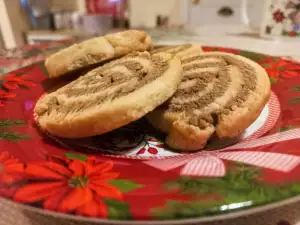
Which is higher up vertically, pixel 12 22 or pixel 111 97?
pixel 111 97

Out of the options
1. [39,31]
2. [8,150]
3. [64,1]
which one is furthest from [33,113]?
[64,1]

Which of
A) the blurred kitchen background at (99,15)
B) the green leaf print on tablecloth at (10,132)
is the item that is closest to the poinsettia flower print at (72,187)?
the green leaf print on tablecloth at (10,132)

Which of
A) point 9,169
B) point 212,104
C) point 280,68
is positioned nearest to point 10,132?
point 9,169

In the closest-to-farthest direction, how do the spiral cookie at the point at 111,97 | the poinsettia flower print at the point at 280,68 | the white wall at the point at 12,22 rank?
1. the spiral cookie at the point at 111,97
2. the poinsettia flower print at the point at 280,68
3. the white wall at the point at 12,22

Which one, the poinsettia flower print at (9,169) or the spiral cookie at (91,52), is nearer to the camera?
the poinsettia flower print at (9,169)

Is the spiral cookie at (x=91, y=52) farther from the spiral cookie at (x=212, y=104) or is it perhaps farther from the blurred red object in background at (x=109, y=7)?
the blurred red object in background at (x=109, y=7)

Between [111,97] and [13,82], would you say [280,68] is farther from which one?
[13,82]

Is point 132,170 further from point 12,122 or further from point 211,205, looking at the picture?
point 12,122

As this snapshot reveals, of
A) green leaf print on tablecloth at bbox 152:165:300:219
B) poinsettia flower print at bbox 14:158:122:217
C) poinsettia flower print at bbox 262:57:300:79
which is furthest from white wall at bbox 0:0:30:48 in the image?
green leaf print on tablecloth at bbox 152:165:300:219
